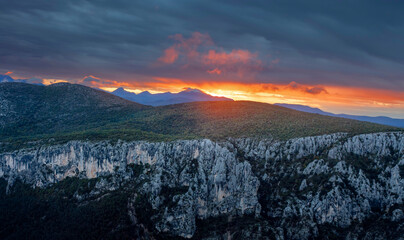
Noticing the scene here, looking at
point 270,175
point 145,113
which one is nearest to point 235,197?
point 270,175

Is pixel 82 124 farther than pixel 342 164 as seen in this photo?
Yes

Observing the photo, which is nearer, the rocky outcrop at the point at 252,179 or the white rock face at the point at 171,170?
the rocky outcrop at the point at 252,179

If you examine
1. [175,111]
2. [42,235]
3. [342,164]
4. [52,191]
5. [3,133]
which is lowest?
[42,235]

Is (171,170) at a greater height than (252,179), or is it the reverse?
(252,179)

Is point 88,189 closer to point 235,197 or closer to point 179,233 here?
point 179,233

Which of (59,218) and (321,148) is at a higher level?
(321,148)

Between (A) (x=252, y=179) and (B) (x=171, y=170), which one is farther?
(B) (x=171, y=170)

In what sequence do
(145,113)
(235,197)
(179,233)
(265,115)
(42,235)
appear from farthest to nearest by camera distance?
(145,113)
(265,115)
(235,197)
(179,233)
(42,235)

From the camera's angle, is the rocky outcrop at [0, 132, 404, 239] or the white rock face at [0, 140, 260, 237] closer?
the rocky outcrop at [0, 132, 404, 239]
